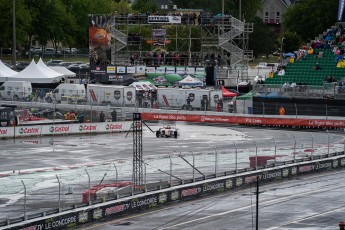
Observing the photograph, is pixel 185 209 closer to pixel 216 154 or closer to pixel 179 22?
pixel 216 154

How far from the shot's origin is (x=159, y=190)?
38.3 m

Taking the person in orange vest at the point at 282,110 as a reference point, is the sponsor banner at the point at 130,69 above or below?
above

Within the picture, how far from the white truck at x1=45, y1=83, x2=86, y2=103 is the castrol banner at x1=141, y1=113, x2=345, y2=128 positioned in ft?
20.8

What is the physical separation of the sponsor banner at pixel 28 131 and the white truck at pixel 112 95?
38.6 feet

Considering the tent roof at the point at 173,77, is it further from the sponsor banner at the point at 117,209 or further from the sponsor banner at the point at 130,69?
the sponsor banner at the point at 117,209

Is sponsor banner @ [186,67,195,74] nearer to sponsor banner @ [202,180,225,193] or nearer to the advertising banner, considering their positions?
the advertising banner

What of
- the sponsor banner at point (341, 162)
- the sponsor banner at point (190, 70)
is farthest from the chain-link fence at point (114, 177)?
the sponsor banner at point (190, 70)

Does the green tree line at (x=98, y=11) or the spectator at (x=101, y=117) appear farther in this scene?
the green tree line at (x=98, y=11)

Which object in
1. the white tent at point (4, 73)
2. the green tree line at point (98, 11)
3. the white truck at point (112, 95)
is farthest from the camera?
the green tree line at point (98, 11)

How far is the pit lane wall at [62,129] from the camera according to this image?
62.1m

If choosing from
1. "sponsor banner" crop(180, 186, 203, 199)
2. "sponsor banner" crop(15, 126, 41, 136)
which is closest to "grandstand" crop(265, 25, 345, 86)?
"sponsor banner" crop(15, 126, 41, 136)

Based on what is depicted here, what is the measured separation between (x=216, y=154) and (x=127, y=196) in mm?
5815

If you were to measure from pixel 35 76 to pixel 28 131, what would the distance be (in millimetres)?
24624

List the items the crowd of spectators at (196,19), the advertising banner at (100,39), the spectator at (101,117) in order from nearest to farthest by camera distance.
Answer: the spectator at (101,117) → the crowd of spectators at (196,19) → the advertising banner at (100,39)
